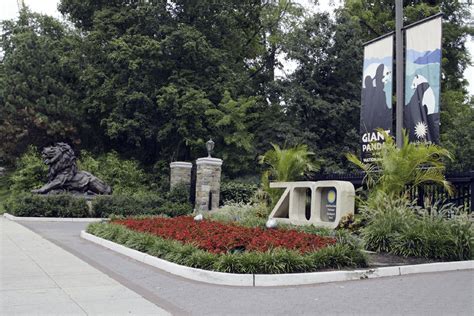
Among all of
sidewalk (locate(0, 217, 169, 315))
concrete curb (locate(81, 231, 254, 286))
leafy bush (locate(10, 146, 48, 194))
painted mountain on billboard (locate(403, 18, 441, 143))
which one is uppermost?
painted mountain on billboard (locate(403, 18, 441, 143))

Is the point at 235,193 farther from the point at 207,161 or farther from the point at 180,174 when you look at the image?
the point at 180,174

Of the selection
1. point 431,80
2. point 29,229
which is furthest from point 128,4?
point 431,80

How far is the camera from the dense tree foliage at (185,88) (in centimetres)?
3014

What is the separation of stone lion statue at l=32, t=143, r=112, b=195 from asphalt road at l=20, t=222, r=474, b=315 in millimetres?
14882

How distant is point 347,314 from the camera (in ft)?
20.5

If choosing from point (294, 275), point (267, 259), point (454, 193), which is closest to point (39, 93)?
point (454, 193)

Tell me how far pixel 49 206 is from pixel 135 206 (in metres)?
3.61

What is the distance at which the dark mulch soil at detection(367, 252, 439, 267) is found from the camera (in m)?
9.48

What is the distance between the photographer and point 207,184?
909 inches

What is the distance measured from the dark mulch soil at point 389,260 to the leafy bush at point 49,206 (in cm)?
1508

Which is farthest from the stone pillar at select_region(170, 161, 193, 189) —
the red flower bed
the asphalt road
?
the asphalt road

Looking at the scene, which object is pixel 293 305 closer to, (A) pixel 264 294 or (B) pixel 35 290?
(A) pixel 264 294

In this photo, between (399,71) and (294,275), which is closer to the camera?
(294,275)

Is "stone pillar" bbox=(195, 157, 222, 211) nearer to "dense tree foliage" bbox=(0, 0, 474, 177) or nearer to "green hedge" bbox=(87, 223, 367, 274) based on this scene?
"dense tree foliage" bbox=(0, 0, 474, 177)
